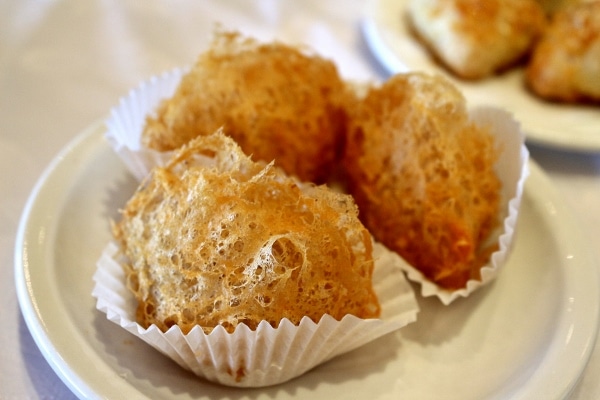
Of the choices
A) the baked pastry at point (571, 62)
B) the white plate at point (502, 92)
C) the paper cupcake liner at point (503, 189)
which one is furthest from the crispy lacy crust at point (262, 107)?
the baked pastry at point (571, 62)

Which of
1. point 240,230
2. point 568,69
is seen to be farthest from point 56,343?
point 568,69

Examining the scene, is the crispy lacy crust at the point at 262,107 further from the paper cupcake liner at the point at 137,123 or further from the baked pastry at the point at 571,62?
the baked pastry at the point at 571,62

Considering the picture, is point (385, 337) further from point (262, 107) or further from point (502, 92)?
point (502, 92)

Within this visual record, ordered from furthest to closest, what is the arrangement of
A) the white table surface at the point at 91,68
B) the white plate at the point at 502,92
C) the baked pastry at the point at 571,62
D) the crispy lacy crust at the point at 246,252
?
the baked pastry at the point at 571,62 < the white plate at the point at 502,92 < the white table surface at the point at 91,68 < the crispy lacy crust at the point at 246,252

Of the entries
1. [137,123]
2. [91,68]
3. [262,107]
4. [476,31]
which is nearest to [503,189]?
[262,107]

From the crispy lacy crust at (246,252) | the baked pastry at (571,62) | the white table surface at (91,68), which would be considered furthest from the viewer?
the baked pastry at (571,62)

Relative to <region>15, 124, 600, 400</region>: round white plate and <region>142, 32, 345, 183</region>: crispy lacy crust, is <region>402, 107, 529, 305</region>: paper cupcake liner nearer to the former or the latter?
<region>15, 124, 600, 400</region>: round white plate
